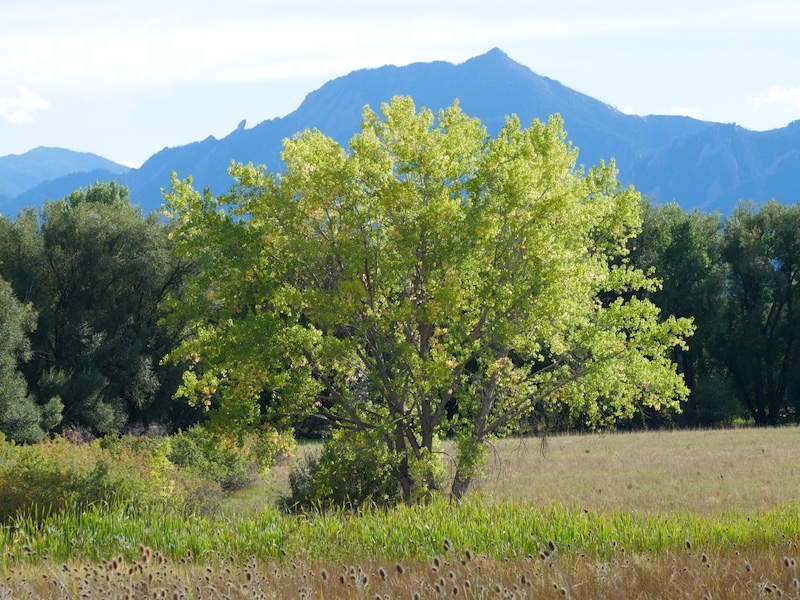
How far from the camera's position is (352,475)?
20484 millimetres

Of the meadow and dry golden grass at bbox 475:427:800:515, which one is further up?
the meadow

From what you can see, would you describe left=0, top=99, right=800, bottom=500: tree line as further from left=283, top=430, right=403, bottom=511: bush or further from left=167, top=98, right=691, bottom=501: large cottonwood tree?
left=283, top=430, right=403, bottom=511: bush

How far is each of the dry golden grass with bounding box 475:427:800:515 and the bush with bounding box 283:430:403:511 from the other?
2.33 metres

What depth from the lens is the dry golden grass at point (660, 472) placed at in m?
24.0

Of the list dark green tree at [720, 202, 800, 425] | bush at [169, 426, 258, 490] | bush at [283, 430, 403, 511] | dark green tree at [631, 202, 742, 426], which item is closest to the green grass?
bush at [283, 430, 403, 511]

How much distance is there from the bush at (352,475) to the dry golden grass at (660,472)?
2.33 meters

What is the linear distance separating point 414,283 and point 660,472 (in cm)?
1455

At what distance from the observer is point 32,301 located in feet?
160

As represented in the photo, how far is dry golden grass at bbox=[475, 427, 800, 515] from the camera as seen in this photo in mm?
23984

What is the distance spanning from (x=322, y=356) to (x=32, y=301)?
34594 millimetres

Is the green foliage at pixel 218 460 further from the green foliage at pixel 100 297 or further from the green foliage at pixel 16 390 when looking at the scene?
the green foliage at pixel 100 297

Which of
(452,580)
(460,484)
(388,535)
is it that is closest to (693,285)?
(460,484)

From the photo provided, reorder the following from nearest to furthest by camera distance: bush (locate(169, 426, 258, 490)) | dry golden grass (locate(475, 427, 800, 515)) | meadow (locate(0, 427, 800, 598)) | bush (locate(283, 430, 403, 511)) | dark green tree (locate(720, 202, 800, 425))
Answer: meadow (locate(0, 427, 800, 598)) < bush (locate(283, 430, 403, 511)) < dry golden grass (locate(475, 427, 800, 515)) < bush (locate(169, 426, 258, 490)) < dark green tree (locate(720, 202, 800, 425))

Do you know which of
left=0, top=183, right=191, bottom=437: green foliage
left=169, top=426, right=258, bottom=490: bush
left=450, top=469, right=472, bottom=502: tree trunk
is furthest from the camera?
left=0, top=183, right=191, bottom=437: green foliage
